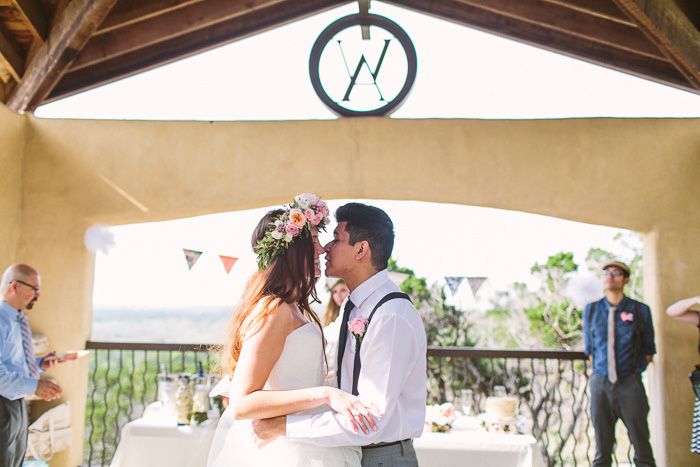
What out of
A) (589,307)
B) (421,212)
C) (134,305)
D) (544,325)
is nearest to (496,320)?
(544,325)

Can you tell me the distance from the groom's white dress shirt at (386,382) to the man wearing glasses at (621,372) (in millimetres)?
3091

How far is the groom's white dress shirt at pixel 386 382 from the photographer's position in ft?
5.62

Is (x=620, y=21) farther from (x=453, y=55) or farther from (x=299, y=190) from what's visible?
(x=453, y=55)

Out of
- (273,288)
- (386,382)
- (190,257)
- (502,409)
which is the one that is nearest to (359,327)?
(386,382)

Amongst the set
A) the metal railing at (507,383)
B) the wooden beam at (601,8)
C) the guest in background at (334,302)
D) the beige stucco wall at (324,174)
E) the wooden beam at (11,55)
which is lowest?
the metal railing at (507,383)

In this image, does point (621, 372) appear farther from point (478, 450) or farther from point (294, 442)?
point (294, 442)

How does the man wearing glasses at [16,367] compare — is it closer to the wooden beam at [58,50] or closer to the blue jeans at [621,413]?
the wooden beam at [58,50]

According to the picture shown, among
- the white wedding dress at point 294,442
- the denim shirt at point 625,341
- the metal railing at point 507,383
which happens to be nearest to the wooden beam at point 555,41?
the denim shirt at point 625,341

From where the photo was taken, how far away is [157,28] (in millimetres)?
4941

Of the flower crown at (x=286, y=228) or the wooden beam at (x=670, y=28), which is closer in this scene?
the flower crown at (x=286, y=228)

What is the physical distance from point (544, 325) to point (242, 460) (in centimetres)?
976

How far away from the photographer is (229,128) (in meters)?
4.91

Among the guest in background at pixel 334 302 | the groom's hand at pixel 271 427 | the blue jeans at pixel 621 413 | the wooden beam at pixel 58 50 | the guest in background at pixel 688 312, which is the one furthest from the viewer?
the guest in background at pixel 334 302

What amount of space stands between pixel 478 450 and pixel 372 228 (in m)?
1.83
